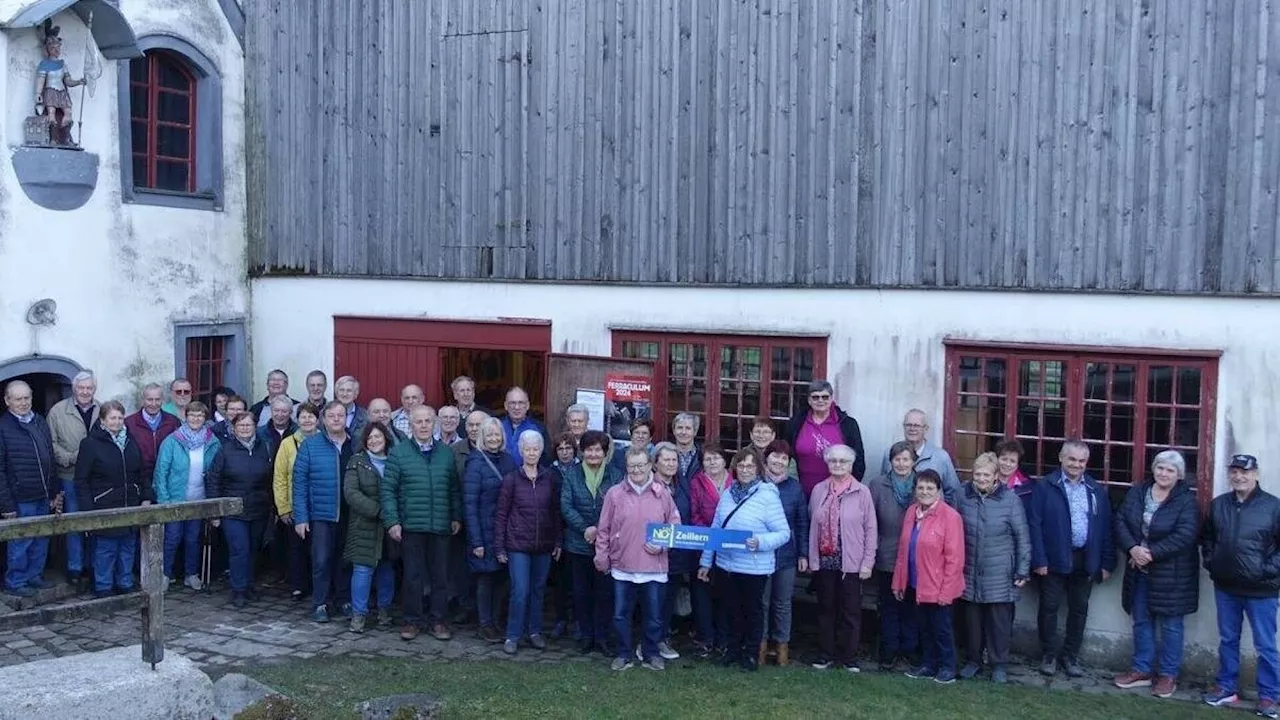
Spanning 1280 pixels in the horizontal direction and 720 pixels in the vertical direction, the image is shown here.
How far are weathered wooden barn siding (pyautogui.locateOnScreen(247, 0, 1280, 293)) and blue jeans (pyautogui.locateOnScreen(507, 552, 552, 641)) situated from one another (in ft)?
10.1

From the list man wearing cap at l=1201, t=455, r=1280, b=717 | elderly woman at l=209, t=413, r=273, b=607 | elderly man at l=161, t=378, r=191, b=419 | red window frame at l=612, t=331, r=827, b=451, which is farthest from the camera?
elderly man at l=161, t=378, r=191, b=419

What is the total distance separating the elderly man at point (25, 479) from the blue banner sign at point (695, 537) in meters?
5.36

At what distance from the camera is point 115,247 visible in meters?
11.3

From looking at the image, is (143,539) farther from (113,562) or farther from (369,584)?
(113,562)

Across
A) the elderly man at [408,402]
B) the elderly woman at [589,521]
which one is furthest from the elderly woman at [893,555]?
the elderly man at [408,402]

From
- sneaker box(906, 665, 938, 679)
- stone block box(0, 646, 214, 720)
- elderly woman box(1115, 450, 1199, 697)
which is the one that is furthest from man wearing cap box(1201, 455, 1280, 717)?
stone block box(0, 646, 214, 720)

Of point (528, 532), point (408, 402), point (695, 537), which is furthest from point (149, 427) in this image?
point (695, 537)

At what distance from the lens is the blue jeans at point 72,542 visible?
10.1 metres

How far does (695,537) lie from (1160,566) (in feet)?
11.3

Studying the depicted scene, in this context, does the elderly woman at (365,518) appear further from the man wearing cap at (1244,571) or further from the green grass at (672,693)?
the man wearing cap at (1244,571)

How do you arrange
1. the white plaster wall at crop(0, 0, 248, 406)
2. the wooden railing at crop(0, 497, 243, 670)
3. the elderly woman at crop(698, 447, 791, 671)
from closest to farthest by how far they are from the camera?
the wooden railing at crop(0, 497, 243, 670), the elderly woman at crop(698, 447, 791, 671), the white plaster wall at crop(0, 0, 248, 406)

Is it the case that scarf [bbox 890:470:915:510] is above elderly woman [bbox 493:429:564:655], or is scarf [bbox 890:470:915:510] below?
above

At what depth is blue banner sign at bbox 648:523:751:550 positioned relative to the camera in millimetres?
8172

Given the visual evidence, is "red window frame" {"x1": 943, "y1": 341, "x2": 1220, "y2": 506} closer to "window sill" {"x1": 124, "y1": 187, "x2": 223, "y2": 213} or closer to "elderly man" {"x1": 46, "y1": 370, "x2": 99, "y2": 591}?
"elderly man" {"x1": 46, "y1": 370, "x2": 99, "y2": 591}
